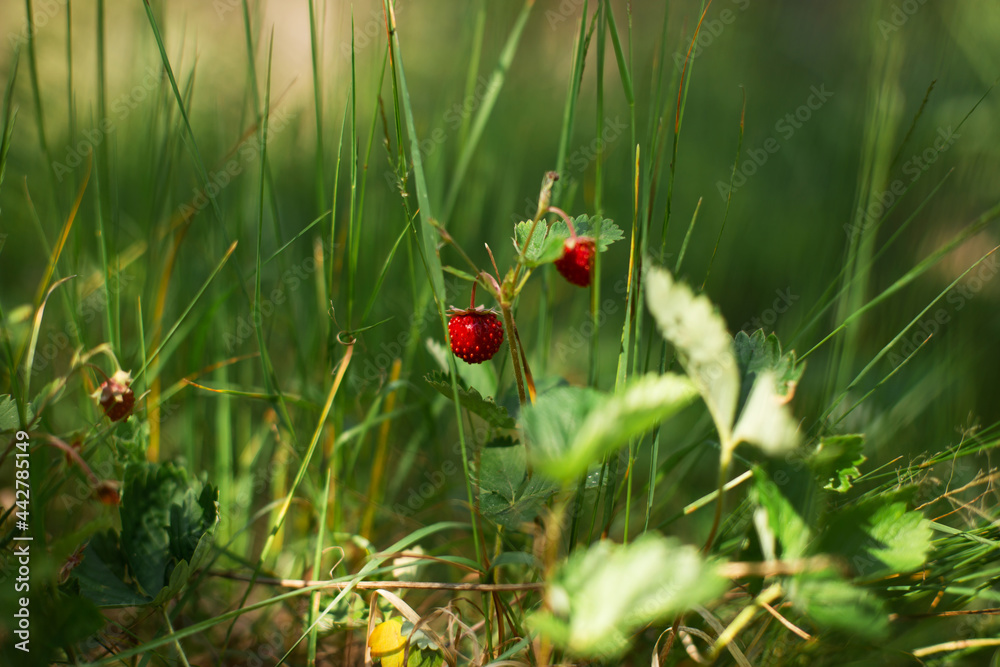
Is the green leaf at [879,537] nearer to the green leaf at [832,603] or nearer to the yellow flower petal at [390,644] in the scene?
the green leaf at [832,603]

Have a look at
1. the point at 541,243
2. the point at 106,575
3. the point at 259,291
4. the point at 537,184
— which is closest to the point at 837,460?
the point at 541,243

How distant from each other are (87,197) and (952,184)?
5.87ft

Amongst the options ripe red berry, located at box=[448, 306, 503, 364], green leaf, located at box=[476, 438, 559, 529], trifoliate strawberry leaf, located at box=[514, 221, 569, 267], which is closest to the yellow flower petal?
green leaf, located at box=[476, 438, 559, 529]

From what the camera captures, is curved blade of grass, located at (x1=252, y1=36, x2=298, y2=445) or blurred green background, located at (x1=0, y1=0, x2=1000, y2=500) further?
blurred green background, located at (x1=0, y1=0, x2=1000, y2=500)

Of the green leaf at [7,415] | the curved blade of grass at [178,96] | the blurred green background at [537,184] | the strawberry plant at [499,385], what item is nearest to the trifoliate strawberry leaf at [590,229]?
the strawberry plant at [499,385]

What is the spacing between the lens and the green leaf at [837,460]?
18.4 inches

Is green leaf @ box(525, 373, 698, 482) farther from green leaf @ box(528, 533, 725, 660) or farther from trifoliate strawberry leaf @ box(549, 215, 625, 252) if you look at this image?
trifoliate strawberry leaf @ box(549, 215, 625, 252)

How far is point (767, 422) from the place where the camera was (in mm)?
406

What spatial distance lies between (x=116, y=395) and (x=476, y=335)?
364mm

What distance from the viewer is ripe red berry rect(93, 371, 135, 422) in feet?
2.01

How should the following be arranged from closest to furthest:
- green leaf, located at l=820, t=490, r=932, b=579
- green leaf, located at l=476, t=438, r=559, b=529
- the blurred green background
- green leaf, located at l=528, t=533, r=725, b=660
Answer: green leaf, located at l=528, t=533, r=725, b=660
green leaf, located at l=820, t=490, r=932, b=579
green leaf, located at l=476, t=438, r=559, b=529
the blurred green background

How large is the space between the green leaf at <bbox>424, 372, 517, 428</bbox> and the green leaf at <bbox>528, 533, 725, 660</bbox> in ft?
0.73

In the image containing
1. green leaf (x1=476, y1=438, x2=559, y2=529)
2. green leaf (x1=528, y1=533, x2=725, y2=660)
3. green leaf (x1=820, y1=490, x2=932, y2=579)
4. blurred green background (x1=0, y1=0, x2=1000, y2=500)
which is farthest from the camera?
blurred green background (x1=0, y1=0, x2=1000, y2=500)

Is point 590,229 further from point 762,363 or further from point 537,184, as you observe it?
point 537,184
